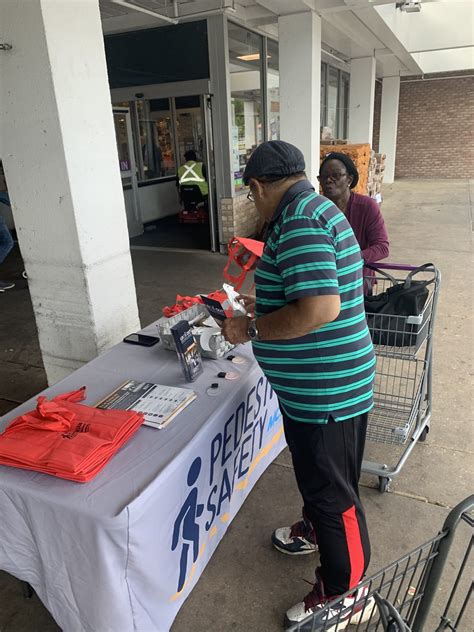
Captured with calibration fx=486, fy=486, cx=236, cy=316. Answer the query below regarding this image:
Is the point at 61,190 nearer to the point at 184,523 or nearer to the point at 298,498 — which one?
the point at 184,523

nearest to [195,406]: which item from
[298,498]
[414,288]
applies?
[298,498]

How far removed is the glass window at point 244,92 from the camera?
6.90 metres

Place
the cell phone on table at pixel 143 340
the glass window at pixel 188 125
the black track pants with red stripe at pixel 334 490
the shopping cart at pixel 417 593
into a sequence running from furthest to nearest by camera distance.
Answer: the glass window at pixel 188 125 → the cell phone on table at pixel 143 340 → the black track pants with red stripe at pixel 334 490 → the shopping cart at pixel 417 593

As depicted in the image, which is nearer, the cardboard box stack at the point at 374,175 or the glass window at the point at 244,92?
the glass window at the point at 244,92

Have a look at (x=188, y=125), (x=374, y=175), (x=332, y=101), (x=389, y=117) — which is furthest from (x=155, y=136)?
(x=389, y=117)

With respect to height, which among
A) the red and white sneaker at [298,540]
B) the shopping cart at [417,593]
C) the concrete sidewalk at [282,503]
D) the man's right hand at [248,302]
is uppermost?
the man's right hand at [248,302]

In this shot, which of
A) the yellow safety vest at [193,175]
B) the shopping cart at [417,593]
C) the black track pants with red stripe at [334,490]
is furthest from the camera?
the yellow safety vest at [193,175]

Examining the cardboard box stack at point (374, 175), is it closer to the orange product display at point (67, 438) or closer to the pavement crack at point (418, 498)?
the pavement crack at point (418, 498)

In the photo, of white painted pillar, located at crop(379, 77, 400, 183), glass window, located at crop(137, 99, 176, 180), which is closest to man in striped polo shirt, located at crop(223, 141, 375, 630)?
glass window, located at crop(137, 99, 176, 180)

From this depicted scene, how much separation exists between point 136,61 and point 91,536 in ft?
24.0

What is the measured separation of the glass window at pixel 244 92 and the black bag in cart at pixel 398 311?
4.82 metres

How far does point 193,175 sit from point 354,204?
20.8 feet

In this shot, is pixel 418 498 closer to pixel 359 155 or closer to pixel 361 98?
pixel 359 155

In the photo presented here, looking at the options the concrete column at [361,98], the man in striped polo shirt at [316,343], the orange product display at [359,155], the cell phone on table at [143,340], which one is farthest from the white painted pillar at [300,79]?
the concrete column at [361,98]
